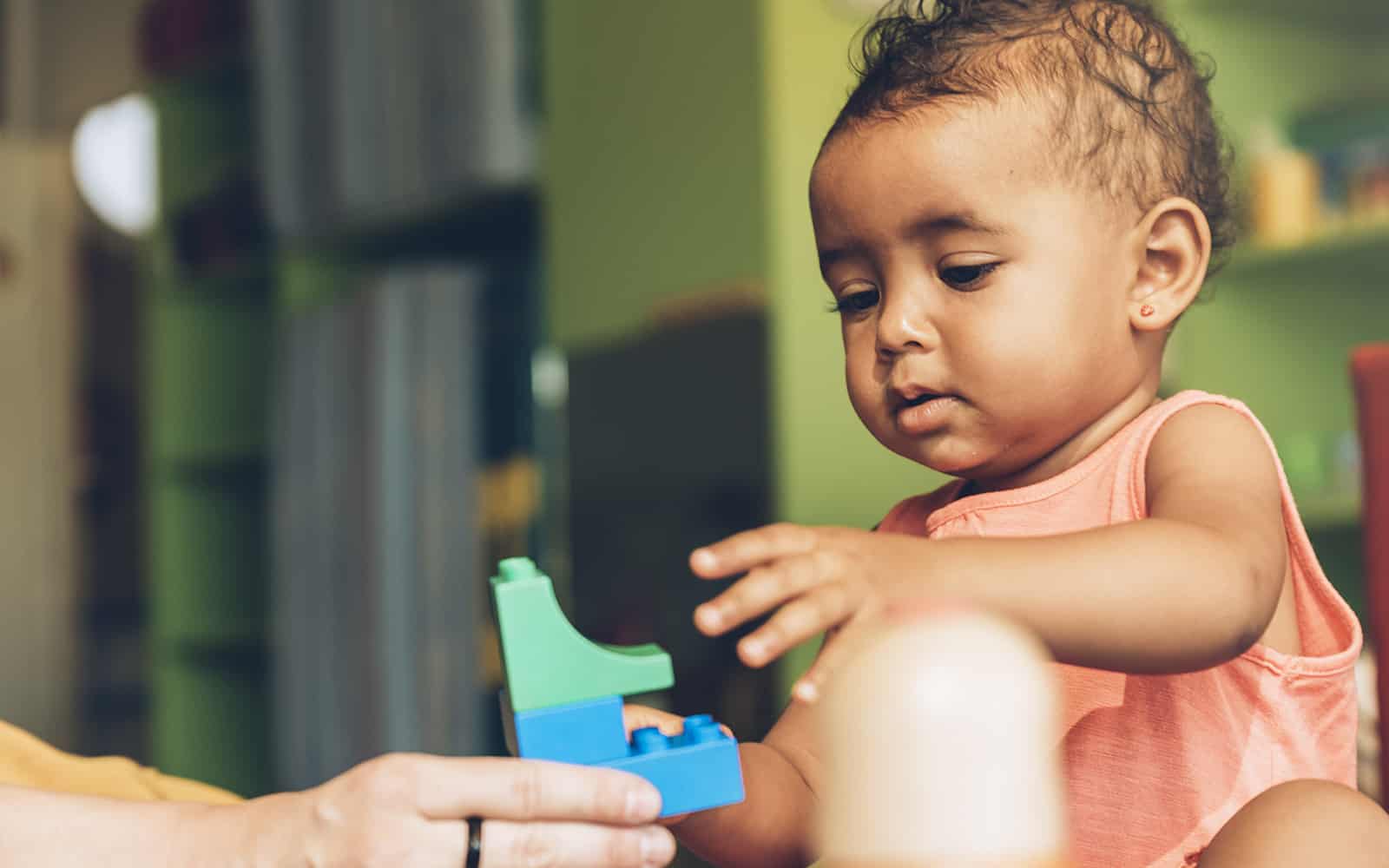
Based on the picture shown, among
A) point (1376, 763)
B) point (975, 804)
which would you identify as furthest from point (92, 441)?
point (975, 804)

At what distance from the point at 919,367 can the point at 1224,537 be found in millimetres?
122

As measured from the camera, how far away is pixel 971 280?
0.44 meters

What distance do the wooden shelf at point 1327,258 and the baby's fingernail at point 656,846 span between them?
1.22 metres

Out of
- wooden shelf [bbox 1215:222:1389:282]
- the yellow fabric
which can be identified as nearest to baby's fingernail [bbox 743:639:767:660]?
the yellow fabric

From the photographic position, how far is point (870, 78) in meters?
0.48

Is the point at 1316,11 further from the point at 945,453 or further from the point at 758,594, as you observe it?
the point at 758,594

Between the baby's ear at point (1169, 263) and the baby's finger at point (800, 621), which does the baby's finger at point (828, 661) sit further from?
the baby's ear at point (1169, 263)

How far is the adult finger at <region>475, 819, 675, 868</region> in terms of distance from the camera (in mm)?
381

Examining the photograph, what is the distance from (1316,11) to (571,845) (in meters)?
1.60

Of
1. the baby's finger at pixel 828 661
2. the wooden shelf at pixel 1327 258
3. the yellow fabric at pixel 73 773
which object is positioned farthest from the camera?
the wooden shelf at pixel 1327 258

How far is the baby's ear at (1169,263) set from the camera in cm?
48

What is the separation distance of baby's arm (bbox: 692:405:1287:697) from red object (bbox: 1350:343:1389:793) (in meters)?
0.41

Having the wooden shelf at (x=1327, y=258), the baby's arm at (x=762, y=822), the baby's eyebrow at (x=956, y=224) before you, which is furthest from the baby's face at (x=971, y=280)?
the wooden shelf at (x=1327, y=258)

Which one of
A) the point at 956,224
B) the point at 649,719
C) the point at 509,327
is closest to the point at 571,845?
the point at 649,719
